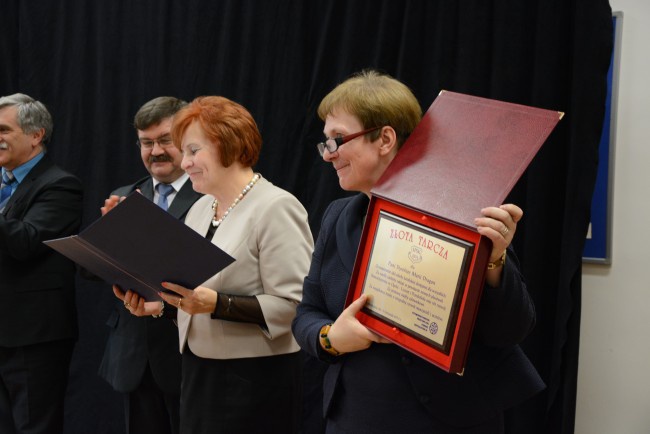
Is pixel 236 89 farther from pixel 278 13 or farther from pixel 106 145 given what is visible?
pixel 106 145

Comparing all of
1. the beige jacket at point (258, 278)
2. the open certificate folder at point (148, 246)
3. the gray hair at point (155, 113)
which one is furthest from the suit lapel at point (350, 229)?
the gray hair at point (155, 113)

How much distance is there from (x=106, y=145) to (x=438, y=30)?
6.00 ft

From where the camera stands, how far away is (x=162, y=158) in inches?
100

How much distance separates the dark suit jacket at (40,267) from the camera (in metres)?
2.65

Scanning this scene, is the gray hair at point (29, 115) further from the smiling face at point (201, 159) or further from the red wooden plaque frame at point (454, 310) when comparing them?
the red wooden plaque frame at point (454, 310)

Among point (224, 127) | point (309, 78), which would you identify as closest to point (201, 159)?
point (224, 127)

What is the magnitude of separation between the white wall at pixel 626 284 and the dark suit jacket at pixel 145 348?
1615 millimetres

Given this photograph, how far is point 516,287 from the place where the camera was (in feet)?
3.87

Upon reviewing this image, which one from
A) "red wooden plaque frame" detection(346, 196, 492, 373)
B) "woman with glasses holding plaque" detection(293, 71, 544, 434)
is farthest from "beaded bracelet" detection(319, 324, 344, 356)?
"red wooden plaque frame" detection(346, 196, 492, 373)

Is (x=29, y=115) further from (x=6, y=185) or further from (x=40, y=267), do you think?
(x=40, y=267)

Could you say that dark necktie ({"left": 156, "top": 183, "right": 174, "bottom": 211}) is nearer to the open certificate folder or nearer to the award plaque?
the open certificate folder

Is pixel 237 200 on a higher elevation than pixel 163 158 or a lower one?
lower

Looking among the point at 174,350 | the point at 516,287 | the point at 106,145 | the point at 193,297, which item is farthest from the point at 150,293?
the point at 106,145

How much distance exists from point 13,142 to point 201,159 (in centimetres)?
123
